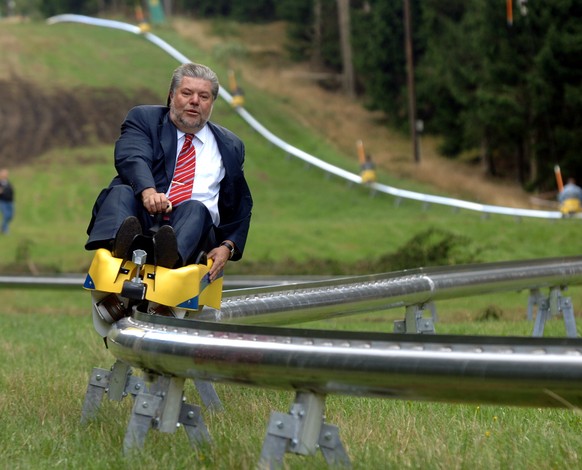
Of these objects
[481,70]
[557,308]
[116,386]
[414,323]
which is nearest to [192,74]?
[116,386]

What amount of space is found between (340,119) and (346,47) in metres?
10.9

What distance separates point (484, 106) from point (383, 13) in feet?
56.9

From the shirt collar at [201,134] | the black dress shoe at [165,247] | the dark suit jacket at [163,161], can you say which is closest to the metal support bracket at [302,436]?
the black dress shoe at [165,247]

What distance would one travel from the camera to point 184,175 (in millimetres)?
6555

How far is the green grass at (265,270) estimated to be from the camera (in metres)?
4.84

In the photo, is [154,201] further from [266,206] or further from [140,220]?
[266,206]

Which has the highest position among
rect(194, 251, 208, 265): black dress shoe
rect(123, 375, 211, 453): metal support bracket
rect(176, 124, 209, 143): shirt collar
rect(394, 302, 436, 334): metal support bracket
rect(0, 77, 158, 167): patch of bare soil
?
rect(176, 124, 209, 143): shirt collar

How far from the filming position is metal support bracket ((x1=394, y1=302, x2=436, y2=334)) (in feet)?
30.0

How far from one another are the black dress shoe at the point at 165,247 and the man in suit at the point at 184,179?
0.20 meters

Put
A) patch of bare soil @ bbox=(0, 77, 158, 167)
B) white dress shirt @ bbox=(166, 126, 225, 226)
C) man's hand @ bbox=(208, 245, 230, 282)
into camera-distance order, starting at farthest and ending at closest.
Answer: patch of bare soil @ bbox=(0, 77, 158, 167), white dress shirt @ bbox=(166, 126, 225, 226), man's hand @ bbox=(208, 245, 230, 282)

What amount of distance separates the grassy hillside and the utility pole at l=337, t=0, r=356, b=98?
7.49 metres

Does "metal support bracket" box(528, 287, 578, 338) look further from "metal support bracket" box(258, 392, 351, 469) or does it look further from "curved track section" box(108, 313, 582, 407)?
"metal support bracket" box(258, 392, 351, 469)

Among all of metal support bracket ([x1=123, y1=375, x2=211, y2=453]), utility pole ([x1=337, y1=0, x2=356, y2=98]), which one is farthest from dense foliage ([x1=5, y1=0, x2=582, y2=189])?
metal support bracket ([x1=123, y1=375, x2=211, y2=453])

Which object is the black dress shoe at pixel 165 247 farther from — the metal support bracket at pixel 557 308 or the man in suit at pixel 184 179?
the metal support bracket at pixel 557 308
